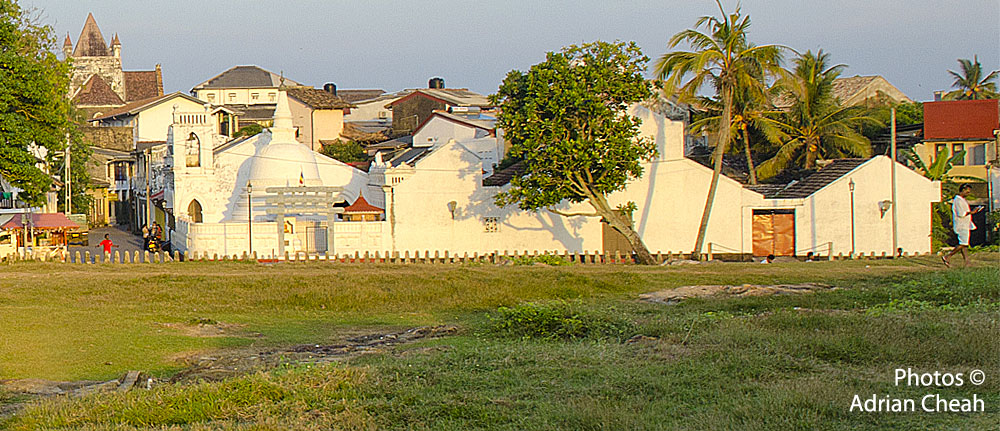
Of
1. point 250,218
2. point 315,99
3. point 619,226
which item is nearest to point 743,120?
point 619,226

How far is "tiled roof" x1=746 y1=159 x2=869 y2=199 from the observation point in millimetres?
32469

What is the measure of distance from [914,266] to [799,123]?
16240 millimetres

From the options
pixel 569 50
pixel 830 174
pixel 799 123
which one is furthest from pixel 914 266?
pixel 799 123

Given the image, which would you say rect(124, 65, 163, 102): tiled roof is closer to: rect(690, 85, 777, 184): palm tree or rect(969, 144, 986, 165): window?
rect(690, 85, 777, 184): palm tree

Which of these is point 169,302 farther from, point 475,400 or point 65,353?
point 475,400

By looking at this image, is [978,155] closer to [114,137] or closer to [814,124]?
[814,124]

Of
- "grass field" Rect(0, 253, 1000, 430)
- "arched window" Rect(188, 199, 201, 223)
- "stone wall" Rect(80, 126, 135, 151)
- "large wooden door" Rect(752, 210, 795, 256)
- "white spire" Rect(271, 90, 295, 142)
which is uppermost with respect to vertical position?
"stone wall" Rect(80, 126, 135, 151)

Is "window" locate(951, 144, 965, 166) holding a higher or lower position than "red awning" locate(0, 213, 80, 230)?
higher

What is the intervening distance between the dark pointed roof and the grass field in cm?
10211

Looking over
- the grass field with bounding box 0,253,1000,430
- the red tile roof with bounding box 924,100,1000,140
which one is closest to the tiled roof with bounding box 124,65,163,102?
the red tile roof with bounding box 924,100,1000,140

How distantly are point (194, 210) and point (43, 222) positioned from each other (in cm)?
1059

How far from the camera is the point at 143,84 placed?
10294cm

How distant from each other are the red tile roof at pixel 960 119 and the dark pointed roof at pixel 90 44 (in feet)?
313

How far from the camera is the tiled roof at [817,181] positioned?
107 ft
